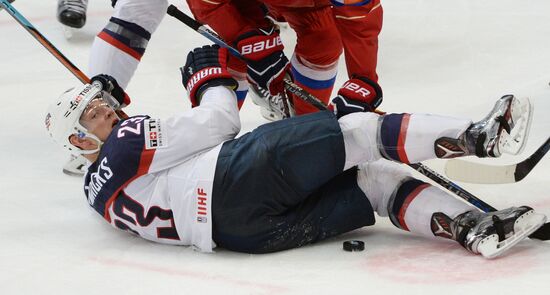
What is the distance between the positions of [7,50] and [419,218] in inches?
114

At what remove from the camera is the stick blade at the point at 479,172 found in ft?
9.10

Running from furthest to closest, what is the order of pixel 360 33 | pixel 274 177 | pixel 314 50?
pixel 314 50, pixel 360 33, pixel 274 177

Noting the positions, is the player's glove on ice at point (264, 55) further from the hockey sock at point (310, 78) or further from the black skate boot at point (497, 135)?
the black skate boot at point (497, 135)

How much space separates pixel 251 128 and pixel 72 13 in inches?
50.2

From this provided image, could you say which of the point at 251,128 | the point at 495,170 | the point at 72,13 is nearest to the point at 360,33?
the point at 495,170

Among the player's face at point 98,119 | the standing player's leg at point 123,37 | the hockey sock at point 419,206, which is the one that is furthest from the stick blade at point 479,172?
the standing player's leg at point 123,37

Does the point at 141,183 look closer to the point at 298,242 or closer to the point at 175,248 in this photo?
the point at 175,248

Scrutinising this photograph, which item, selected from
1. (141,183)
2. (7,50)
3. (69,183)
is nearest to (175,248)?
(141,183)

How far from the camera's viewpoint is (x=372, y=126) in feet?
8.56

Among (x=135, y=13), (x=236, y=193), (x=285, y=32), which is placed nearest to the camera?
(x=236, y=193)

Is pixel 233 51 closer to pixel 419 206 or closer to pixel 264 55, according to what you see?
pixel 264 55

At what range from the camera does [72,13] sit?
4773mm

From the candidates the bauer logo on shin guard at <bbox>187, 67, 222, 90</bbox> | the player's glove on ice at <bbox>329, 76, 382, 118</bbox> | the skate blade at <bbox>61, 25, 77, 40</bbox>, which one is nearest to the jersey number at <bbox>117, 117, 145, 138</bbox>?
the bauer logo on shin guard at <bbox>187, 67, 222, 90</bbox>

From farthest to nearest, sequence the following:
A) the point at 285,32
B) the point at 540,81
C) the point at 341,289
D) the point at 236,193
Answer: the point at 285,32 < the point at 540,81 < the point at 236,193 < the point at 341,289
